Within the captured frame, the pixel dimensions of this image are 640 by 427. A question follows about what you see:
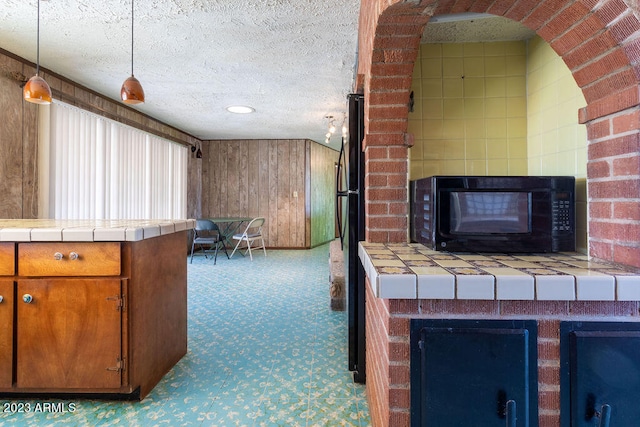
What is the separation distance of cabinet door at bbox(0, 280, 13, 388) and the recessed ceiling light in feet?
10.8

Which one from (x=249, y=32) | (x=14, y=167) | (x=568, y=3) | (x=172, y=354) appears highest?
(x=249, y=32)

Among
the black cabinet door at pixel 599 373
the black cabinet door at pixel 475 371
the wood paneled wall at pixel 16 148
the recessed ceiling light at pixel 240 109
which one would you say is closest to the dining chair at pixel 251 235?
the recessed ceiling light at pixel 240 109

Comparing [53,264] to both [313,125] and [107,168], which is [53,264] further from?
[313,125]

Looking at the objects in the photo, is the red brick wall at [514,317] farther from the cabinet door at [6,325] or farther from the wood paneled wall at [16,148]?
the wood paneled wall at [16,148]

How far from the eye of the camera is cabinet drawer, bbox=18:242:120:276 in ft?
4.86

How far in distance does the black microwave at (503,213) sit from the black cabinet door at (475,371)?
368 millimetres

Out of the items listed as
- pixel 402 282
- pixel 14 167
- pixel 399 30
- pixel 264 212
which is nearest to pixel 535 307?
pixel 402 282

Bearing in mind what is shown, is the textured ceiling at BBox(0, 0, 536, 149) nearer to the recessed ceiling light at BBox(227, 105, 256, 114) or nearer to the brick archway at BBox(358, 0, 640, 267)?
the recessed ceiling light at BBox(227, 105, 256, 114)

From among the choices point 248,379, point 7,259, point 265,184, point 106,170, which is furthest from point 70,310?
point 265,184

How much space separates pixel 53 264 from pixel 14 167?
199 centimetres

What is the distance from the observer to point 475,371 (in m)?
0.90

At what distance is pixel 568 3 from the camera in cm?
98

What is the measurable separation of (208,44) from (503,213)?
2492mm

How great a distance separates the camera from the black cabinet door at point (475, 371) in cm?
89
